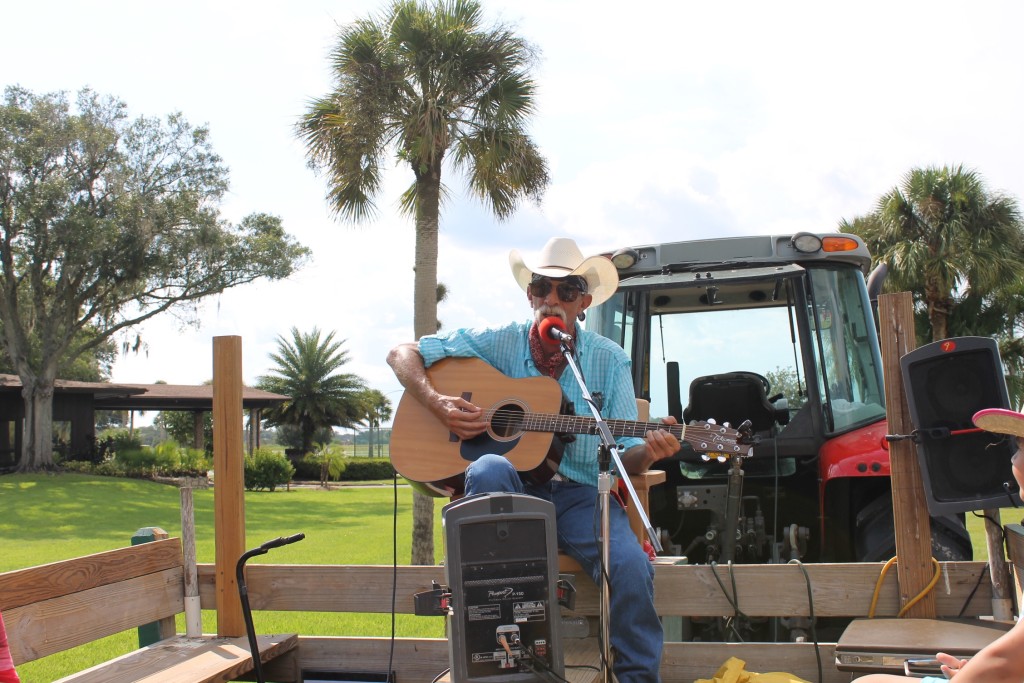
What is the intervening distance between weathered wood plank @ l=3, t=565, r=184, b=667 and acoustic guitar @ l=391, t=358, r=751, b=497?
A: 1111 millimetres

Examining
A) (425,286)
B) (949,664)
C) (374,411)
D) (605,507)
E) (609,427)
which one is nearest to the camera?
(949,664)

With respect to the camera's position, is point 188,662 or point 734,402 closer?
point 188,662

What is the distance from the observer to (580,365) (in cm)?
407

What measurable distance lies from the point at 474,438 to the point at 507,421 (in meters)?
0.17

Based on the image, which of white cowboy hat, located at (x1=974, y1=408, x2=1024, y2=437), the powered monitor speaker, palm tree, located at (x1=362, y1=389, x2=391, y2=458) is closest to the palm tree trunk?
the powered monitor speaker

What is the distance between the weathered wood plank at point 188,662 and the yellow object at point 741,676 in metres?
1.75

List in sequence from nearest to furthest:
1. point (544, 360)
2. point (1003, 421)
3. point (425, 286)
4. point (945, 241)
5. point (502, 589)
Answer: point (1003, 421) < point (502, 589) < point (544, 360) < point (425, 286) < point (945, 241)

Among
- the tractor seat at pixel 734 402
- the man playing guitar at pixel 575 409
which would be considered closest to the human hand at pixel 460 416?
the man playing guitar at pixel 575 409

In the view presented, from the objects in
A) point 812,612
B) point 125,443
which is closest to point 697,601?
point 812,612

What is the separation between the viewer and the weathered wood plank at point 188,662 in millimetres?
3266

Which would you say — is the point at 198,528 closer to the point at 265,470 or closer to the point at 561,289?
the point at 561,289

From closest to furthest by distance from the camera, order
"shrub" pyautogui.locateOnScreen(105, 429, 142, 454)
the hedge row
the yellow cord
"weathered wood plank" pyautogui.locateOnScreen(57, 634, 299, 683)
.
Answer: "weathered wood plank" pyautogui.locateOnScreen(57, 634, 299, 683) < the yellow cord < "shrub" pyautogui.locateOnScreen(105, 429, 142, 454) < the hedge row

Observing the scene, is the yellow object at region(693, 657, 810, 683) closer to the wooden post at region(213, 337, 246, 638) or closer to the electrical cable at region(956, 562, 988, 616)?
the electrical cable at region(956, 562, 988, 616)

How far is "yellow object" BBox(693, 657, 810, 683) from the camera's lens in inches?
134
